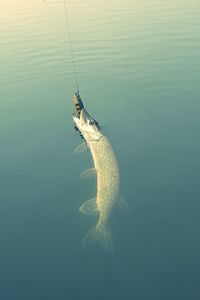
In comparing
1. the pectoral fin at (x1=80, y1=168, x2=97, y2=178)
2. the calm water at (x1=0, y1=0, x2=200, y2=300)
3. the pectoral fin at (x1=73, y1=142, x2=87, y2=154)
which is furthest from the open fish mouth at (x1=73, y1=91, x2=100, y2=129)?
the pectoral fin at (x1=80, y1=168, x2=97, y2=178)

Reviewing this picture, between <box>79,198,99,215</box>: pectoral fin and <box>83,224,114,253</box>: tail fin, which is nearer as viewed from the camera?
<box>83,224,114,253</box>: tail fin

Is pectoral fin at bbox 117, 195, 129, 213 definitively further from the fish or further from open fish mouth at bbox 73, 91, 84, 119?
open fish mouth at bbox 73, 91, 84, 119

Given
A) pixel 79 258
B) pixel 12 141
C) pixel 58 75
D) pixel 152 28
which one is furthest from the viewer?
pixel 152 28

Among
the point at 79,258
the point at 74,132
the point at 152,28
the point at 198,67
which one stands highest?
the point at 152,28

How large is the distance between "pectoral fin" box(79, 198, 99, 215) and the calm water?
0.74 feet

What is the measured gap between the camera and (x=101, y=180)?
701cm

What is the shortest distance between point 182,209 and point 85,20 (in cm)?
1551

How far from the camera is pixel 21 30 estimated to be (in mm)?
19688

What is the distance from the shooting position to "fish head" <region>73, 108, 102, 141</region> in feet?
25.8

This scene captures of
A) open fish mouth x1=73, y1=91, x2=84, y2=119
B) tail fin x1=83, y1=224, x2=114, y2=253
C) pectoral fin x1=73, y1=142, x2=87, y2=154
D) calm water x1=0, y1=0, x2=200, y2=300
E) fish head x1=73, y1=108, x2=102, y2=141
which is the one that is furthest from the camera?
pectoral fin x1=73, y1=142, x2=87, y2=154

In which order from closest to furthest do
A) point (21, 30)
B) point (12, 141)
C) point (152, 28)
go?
point (12, 141) → point (152, 28) → point (21, 30)

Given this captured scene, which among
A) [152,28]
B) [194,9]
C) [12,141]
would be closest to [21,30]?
[152,28]

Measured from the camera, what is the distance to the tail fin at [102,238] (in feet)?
20.0

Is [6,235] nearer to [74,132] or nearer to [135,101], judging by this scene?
[74,132]
